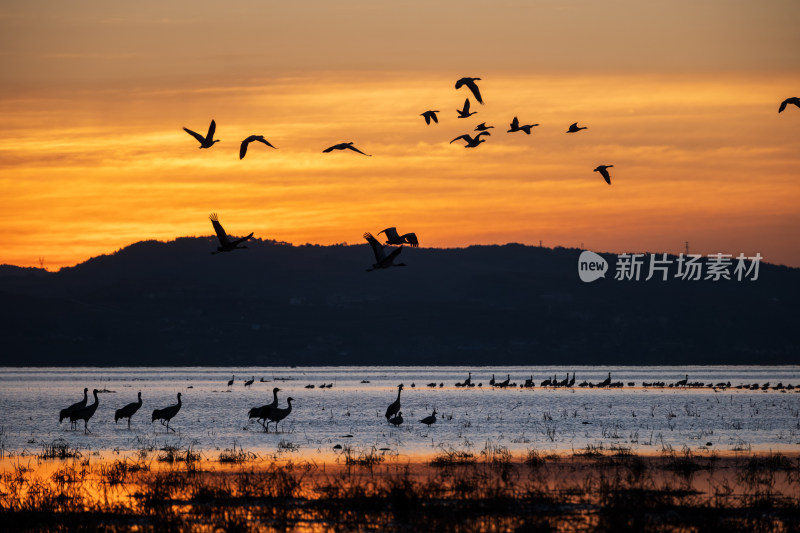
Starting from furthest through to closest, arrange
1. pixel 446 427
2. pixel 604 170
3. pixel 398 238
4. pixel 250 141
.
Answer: pixel 446 427, pixel 604 170, pixel 250 141, pixel 398 238

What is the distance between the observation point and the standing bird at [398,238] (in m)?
22.0

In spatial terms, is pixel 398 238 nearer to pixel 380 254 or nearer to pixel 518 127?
pixel 380 254

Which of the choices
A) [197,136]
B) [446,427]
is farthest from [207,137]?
[446,427]

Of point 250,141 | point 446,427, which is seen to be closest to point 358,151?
point 250,141

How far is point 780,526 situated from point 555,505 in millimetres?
3869

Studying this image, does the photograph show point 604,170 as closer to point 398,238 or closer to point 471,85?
point 471,85

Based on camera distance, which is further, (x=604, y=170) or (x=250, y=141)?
(x=604, y=170)

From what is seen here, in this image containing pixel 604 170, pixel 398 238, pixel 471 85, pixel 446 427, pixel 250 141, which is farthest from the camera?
pixel 446 427

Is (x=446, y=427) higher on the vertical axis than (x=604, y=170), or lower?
lower

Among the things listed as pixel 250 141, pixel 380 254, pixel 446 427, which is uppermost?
pixel 250 141

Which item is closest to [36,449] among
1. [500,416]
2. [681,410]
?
[500,416]

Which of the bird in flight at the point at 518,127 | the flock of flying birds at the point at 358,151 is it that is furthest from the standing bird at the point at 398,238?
the bird in flight at the point at 518,127

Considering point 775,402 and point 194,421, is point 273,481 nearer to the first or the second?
point 194,421

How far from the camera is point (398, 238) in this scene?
22891 mm
